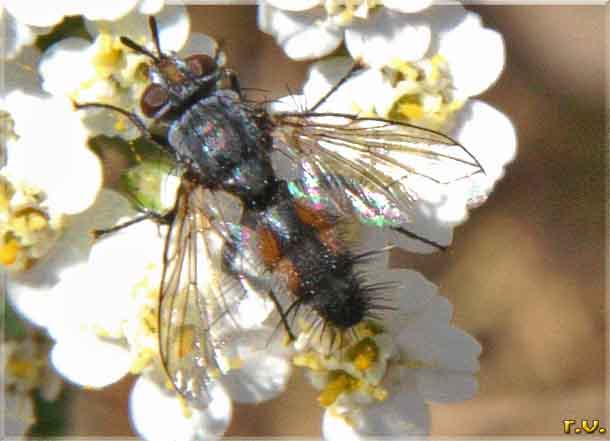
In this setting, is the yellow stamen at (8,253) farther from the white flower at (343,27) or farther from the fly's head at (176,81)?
the white flower at (343,27)

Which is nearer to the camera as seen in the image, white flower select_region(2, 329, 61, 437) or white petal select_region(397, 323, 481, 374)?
white petal select_region(397, 323, 481, 374)

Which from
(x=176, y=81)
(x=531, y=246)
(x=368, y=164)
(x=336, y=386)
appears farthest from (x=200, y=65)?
(x=531, y=246)

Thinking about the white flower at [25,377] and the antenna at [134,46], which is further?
the white flower at [25,377]

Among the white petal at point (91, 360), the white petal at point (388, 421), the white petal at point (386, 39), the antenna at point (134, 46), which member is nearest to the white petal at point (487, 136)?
the white petal at point (386, 39)

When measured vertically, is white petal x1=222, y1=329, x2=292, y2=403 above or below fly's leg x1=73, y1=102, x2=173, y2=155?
below

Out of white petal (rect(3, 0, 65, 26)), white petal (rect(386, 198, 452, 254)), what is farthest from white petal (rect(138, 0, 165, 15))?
white petal (rect(386, 198, 452, 254))

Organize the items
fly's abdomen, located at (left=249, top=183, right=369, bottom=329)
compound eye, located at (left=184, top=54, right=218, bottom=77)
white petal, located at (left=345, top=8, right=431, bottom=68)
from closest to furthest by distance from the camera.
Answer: fly's abdomen, located at (left=249, top=183, right=369, bottom=329)
compound eye, located at (left=184, top=54, right=218, bottom=77)
white petal, located at (left=345, top=8, right=431, bottom=68)

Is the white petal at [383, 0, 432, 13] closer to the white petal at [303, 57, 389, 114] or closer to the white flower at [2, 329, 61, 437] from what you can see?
the white petal at [303, 57, 389, 114]

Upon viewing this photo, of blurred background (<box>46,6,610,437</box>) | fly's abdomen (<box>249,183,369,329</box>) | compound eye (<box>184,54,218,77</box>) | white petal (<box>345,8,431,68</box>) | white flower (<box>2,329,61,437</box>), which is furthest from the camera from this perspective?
blurred background (<box>46,6,610,437</box>)

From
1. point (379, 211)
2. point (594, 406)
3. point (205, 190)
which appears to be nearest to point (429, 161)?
point (379, 211)
